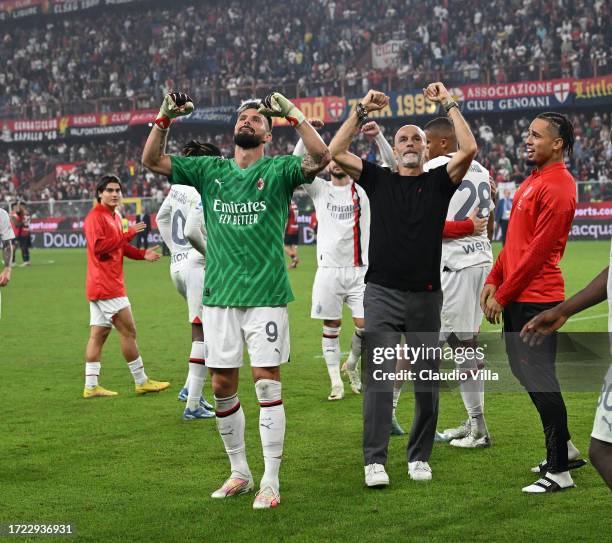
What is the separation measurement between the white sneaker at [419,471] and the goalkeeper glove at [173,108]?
9.05 feet

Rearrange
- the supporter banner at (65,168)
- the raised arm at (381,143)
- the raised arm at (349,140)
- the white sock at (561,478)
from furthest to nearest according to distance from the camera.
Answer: the supporter banner at (65,168), the raised arm at (381,143), the raised arm at (349,140), the white sock at (561,478)

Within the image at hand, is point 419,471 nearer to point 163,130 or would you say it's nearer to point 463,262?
point 463,262

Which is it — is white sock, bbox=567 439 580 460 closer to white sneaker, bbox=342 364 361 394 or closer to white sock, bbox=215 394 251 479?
white sock, bbox=215 394 251 479

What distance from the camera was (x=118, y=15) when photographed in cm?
6044

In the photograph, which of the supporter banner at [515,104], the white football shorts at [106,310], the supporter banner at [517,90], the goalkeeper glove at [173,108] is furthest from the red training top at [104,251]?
the supporter banner at [517,90]

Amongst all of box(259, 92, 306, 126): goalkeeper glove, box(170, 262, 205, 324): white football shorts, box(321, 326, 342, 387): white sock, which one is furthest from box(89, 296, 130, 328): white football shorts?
box(259, 92, 306, 126): goalkeeper glove

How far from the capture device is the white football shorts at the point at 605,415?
4227 mm

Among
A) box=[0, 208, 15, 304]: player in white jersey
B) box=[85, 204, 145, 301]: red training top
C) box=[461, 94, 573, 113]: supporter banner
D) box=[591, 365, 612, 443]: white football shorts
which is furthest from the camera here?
box=[461, 94, 573, 113]: supporter banner

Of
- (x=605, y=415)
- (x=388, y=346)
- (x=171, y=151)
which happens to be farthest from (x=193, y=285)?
(x=171, y=151)

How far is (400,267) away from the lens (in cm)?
652

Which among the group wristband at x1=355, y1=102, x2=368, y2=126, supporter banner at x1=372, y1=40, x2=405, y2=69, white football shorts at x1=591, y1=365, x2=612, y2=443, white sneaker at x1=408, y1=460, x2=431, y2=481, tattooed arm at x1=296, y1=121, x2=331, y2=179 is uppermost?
supporter banner at x1=372, y1=40, x2=405, y2=69

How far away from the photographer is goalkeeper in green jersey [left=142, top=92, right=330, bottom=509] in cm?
617

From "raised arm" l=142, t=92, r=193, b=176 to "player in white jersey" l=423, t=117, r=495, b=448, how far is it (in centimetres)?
225

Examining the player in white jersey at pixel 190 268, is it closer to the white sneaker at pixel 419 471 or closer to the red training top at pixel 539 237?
the white sneaker at pixel 419 471
